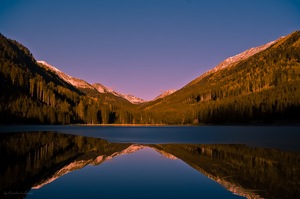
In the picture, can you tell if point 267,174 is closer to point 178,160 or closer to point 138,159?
point 178,160

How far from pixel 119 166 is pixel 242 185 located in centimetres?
1485

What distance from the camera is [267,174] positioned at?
2898cm

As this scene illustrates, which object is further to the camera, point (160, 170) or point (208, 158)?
point (208, 158)

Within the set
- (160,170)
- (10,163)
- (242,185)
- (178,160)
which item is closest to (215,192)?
(242,185)

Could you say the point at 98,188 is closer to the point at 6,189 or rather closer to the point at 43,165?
the point at 6,189

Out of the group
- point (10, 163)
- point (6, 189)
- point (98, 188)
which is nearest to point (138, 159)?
point (10, 163)

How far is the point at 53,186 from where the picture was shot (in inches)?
974

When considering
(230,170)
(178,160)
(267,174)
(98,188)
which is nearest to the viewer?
(98,188)

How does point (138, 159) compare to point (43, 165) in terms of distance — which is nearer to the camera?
point (43, 165)

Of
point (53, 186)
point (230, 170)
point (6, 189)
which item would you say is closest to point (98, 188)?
point (53, 186)

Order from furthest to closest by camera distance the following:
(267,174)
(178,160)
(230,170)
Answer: (178,160), (230,170), (267,174)

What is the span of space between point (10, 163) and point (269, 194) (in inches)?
940

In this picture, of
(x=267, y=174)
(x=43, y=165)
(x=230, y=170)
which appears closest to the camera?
(x=267, y=174)

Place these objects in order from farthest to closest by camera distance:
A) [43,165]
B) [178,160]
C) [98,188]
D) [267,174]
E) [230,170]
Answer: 1. [178,160]
2. [43,165]
3. [230,170]
4. [267,174]
5. [98,188]
